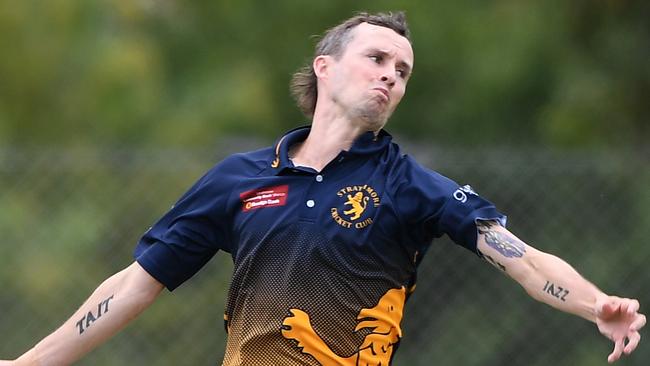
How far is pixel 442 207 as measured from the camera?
452 centimetres

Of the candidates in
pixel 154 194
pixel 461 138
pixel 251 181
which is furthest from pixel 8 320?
pixel 461 138

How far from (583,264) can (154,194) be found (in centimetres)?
221

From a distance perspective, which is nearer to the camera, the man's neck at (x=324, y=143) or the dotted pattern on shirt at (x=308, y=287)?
the dotted pattern on shirt at (x=308, y=287)

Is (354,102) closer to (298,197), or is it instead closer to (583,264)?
(298,197)

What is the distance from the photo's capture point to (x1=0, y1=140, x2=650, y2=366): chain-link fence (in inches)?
286

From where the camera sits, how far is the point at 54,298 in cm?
725

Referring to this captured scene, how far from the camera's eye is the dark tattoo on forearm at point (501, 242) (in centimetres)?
443

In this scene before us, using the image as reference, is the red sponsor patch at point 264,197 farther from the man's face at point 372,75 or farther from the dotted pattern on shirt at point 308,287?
the man's face at point 372,75

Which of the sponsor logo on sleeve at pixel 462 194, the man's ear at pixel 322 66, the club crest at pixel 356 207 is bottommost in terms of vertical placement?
the club crest at pixel 356 207

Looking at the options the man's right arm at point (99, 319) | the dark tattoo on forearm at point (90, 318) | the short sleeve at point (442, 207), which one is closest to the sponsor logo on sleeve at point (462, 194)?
the short sleeve at point (442, 207)

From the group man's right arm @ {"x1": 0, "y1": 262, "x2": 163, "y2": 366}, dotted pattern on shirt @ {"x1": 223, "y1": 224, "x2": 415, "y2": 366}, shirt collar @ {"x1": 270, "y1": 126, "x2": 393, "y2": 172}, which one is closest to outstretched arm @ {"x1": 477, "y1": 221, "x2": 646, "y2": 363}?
dotted pattern on shirt @ {"x1": 223, "y1": 224, "x2": 415, "y2": 366}

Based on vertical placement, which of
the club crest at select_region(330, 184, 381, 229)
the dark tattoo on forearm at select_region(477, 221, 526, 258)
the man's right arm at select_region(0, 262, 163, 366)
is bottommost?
the man's right arm at select_region(0, 262, 163, 366)

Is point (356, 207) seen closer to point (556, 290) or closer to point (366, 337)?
point (366, 337)

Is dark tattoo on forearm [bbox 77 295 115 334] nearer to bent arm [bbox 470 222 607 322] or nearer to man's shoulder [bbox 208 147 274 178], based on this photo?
man's shoulder [bbox 208 147 274 178]
